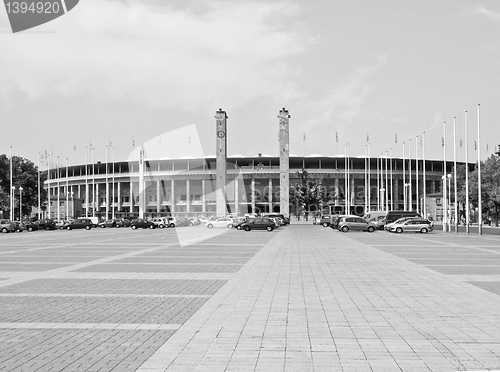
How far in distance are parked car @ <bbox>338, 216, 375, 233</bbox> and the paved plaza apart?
123 ft

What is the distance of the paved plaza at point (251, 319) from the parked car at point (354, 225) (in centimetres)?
3754

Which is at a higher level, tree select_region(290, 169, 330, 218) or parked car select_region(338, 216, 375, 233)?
tree select_region(290, 169, 330, 218)

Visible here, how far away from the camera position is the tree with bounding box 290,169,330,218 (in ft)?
368

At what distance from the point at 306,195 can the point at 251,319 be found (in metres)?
103

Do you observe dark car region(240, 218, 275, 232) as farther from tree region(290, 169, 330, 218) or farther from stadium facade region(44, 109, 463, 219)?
stadium facade region(44, 109, 463, 219)

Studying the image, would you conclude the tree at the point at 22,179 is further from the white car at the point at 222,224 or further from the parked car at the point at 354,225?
the parked car at the point at 354,225

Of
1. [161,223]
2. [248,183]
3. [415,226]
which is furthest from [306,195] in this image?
[415,226]

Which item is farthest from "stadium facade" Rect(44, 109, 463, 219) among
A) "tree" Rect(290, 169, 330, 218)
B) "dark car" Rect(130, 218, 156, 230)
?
"dark car" Rect(130, 218, 156, 230)

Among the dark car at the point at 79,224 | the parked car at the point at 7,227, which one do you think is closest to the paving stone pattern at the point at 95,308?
the parked car at the point at 7,227

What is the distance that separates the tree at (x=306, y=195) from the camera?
112125mm

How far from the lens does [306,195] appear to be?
11194 cm

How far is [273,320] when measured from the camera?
31.6 feet

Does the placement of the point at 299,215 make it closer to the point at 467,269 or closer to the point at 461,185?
the point at 461,185

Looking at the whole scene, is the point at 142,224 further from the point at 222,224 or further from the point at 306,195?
the point at 306,195
